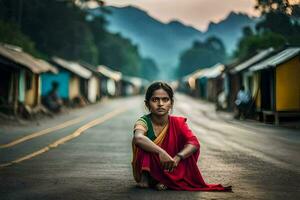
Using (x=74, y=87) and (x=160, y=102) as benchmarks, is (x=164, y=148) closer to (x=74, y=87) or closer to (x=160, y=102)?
(x=160, y=102)

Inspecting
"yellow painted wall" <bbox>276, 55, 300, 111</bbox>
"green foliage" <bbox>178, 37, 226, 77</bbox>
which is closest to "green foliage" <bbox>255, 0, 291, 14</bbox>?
"yellow painted wall" <bbox>276, 55, 300, 111</bbox>

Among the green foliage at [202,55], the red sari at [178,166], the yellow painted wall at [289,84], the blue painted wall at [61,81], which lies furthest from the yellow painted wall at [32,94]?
the green foliage at [202,55]

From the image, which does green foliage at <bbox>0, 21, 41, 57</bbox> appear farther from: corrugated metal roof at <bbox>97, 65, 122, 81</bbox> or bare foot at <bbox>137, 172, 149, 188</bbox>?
bare foot at <bbox>137, 172, 149, 188</bbox>

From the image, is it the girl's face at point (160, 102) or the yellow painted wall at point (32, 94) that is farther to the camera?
the yellow painted wall at point (32, 94)

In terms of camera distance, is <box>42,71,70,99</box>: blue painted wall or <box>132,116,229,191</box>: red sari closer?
<box>132,116,229,191</box>: red sari

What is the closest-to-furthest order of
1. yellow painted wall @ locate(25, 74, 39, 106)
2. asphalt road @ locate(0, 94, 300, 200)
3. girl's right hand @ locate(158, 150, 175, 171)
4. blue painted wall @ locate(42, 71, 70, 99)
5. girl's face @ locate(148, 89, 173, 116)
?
girl's right hand @ locate(158, 150, 175, 171), asphalt road @ locate(0, 94, 300, 200), girl's face @ locate(148, 89, 173, 116), yellow painted wall @ locate(25, 74, 39, 106), blue painted wall @ locate(42, 71, 70, 99)

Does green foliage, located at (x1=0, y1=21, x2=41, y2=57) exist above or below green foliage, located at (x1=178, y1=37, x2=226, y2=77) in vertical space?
below

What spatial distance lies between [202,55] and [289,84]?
14382 centimetres

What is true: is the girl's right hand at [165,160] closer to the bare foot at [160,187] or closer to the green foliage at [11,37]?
the bare foot at [160,187]

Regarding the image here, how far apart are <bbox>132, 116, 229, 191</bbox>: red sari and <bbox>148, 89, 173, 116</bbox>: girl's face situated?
6.6 inches

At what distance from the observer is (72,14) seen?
7850 cm

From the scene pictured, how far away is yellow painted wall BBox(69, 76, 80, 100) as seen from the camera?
163ft

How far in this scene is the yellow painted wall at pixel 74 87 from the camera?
49719 millimetres

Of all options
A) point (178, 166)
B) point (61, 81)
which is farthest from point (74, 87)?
point (178, 166)
